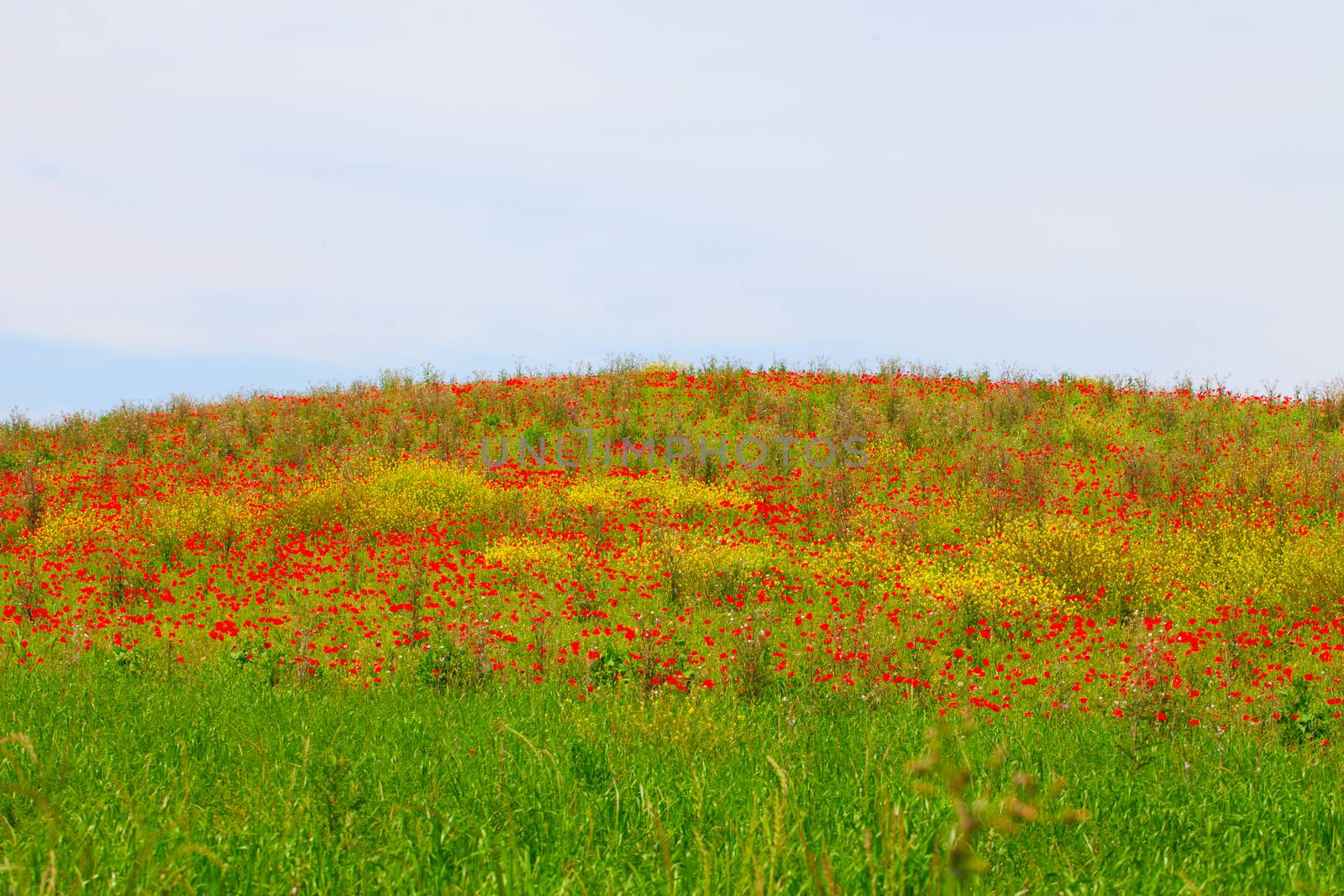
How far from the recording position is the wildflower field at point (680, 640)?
111 inches

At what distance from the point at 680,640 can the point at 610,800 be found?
5140mm

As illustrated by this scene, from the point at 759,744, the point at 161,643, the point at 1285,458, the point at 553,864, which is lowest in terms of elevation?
the point at 161,643

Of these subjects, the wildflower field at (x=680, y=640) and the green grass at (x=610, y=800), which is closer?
the green grass at (x=610, y=800)

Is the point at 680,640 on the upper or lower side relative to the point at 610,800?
lower

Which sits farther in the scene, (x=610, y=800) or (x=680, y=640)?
(x=680, y=640)

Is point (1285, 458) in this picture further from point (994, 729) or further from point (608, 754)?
point (608, 754)

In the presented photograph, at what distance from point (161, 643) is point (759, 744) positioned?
7.13 metres

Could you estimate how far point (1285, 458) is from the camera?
14.9 meters

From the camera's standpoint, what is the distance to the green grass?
8.04 feet

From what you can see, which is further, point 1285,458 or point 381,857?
point 1285,458

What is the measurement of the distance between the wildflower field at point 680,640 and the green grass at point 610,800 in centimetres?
3

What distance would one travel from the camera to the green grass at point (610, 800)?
8.04 ft

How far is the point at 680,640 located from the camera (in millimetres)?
8516

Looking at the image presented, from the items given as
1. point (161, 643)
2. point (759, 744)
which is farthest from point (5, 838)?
point (161, 643)
